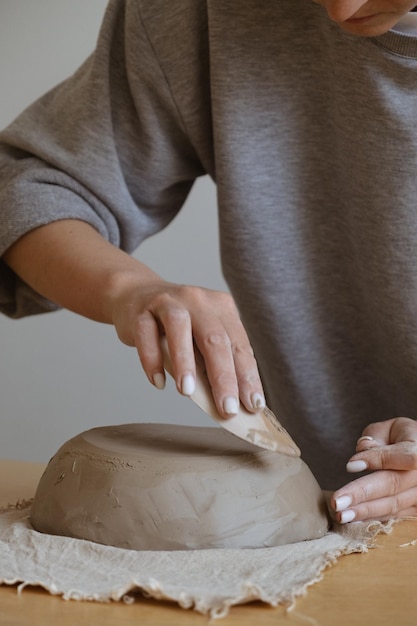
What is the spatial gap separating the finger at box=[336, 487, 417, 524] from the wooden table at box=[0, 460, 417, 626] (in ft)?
0.33

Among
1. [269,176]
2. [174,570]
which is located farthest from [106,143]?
[174,570]

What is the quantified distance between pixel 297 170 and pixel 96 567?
64 centimetres

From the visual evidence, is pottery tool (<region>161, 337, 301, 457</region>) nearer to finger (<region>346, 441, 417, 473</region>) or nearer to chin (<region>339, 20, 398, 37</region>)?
finger (<region>346, 441, 417, 473</region>)

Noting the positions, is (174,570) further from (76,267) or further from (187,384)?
(76,267)

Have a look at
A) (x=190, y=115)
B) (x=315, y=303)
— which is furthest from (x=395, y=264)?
(x=190, y=115)

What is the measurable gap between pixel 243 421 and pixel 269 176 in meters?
0.45

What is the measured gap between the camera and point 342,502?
0.90 metres

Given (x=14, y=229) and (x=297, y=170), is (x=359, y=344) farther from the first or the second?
(x=14, y=229)

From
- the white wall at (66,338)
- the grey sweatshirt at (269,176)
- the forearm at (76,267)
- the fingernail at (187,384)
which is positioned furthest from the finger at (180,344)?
the white wall at (66,338)

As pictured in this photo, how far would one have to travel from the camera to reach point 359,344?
4.02 feet

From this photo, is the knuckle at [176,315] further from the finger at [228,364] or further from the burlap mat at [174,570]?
the burlap mat at [174,570]

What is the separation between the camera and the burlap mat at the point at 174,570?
0.72 m

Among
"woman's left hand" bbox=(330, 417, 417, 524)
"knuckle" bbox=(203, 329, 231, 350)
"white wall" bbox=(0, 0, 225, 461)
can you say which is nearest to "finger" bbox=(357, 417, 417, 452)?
"woman's left hand" bbox=(330, 417, 417, 524)

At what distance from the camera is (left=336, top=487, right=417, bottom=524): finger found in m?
0.91
